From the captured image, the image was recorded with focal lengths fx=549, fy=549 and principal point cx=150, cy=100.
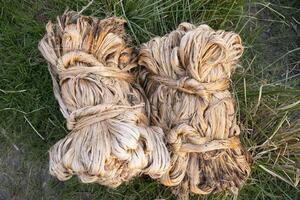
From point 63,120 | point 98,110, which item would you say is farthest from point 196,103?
point 63,120

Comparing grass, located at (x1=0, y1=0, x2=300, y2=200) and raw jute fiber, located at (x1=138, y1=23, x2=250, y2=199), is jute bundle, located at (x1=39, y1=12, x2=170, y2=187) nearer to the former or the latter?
raw jute fiber, located at (x1=138, y1=23, x2=250, y2=199)

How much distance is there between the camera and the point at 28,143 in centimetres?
163

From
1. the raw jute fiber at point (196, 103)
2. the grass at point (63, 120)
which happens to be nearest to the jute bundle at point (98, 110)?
the raw jute fiber at point (196, 103)

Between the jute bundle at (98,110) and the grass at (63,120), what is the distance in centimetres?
24

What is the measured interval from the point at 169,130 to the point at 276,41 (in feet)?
1.90

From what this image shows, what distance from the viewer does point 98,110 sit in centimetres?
130

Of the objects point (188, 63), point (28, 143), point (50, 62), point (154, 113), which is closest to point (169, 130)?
point (154, 113)

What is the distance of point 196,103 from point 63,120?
1.48 ft

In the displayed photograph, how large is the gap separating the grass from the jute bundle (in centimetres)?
24

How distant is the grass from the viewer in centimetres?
160

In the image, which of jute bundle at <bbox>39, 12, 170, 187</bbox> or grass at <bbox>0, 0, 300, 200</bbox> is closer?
jute bundle at <bbox>39, 12, 170, 187</bbox>

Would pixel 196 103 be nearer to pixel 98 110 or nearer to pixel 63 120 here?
pixel 98 110

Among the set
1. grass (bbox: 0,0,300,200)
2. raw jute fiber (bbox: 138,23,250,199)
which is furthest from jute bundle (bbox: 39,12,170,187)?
grass (bbox: 0,0,300,200)

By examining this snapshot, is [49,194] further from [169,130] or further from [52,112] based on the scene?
[169,130]
